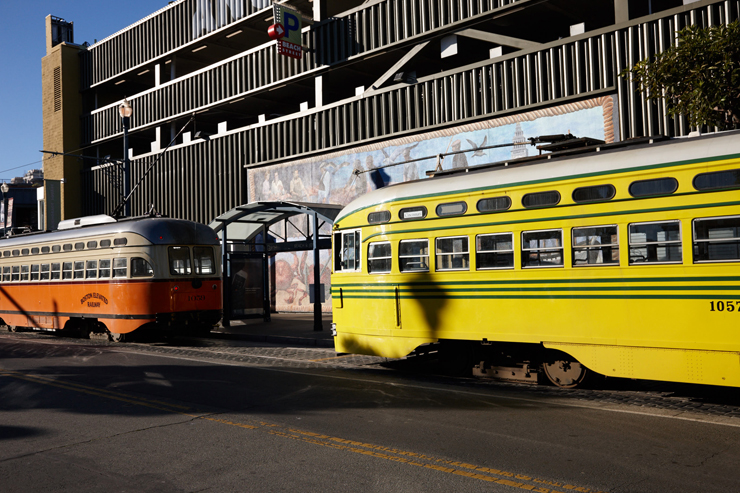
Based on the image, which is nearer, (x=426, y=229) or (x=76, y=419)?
(x=76, y=419)

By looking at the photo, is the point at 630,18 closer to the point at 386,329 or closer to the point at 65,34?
the point at 386,329

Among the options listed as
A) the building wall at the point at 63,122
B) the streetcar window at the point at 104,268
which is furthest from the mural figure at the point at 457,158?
the building wall at the point at 63,122

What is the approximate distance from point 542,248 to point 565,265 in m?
0.45

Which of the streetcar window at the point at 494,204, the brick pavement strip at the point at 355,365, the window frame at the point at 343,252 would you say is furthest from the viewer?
the window frame at the point at 343,252

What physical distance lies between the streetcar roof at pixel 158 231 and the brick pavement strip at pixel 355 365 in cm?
287

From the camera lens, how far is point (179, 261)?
17.9m

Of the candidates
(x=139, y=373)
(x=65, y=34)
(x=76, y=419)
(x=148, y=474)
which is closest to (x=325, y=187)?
(x=139, y=373)

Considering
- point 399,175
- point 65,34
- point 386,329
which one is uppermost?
point 65,34

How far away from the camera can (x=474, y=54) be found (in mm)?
25281

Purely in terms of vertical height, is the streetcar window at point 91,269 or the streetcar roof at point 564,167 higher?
the streetcar roof at point 564,167

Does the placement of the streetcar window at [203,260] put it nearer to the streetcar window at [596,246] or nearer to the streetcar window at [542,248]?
the streetcar window at [542,248]

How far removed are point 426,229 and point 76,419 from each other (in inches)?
237

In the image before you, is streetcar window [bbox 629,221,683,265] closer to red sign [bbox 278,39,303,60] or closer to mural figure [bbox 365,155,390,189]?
mural figure [bbox 365,155,390,189]

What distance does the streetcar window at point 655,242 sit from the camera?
8.52 m
